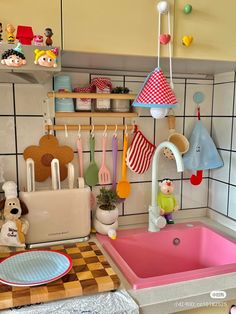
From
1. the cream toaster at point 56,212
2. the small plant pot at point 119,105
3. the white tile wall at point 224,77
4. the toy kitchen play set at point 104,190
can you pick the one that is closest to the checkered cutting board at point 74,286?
the toy kitchen play set at point 104,190

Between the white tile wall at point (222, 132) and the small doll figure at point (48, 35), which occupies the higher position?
the small doll figure at point (48, 35)

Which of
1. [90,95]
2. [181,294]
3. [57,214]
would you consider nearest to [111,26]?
[90,95]

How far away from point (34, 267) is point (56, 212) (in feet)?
0.83

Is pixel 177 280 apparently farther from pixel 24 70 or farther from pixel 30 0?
pixel 30 0

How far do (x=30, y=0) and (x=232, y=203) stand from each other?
110 cm

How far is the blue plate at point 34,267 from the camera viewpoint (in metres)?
0.88

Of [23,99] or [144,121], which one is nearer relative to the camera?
[23,99]

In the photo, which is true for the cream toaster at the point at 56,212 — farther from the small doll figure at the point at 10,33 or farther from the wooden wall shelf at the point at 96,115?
the small doll figure at the point at 10,33

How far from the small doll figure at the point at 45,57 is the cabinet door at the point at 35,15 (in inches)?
3.6

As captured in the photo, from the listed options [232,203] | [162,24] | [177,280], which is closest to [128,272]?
[177,280]

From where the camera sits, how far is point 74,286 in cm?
87

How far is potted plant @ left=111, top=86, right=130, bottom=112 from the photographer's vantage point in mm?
1288

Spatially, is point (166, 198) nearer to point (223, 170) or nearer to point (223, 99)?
point (223, 170)

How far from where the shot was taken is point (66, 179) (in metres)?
1.30
